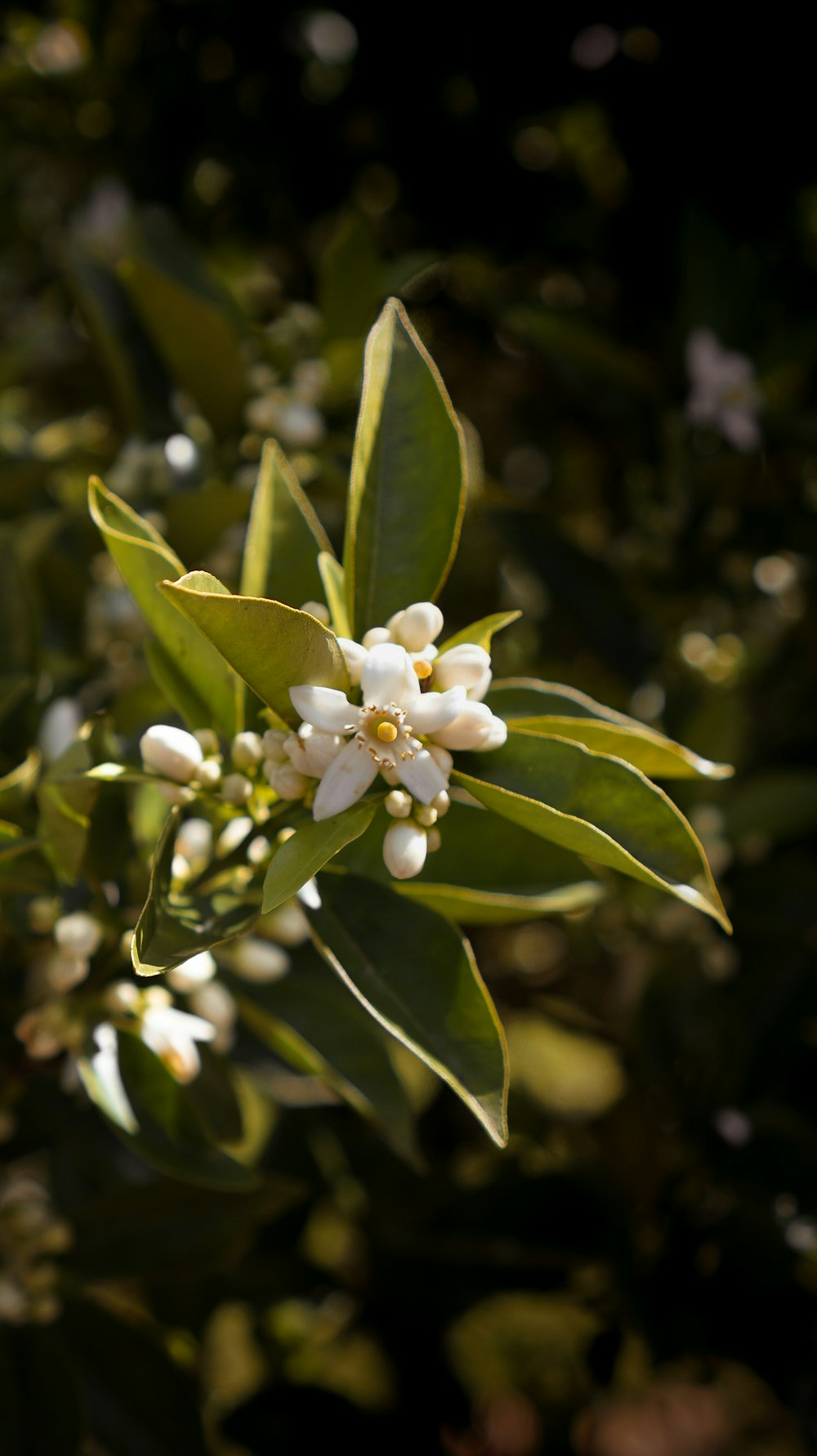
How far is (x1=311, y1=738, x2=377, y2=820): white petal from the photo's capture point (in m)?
0.85

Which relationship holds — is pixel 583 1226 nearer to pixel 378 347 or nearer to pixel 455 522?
pixel 455 522

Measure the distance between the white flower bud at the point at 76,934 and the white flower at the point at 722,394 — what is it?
1412 millimetres

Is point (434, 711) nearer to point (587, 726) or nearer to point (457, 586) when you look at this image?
point (587, 726)

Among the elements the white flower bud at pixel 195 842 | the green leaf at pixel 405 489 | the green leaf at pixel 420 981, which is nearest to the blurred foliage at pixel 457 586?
the white flower bud at pixel 195 842

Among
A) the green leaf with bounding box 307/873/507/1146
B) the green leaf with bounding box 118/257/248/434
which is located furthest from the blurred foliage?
the green leaf with bounding box 307/873/507/1146

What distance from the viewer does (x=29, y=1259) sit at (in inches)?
64.9

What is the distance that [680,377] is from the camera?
2082 millimetres

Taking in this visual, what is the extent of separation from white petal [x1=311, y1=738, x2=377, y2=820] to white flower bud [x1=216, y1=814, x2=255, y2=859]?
8.1 inches

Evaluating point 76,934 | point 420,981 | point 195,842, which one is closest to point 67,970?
point 76,934

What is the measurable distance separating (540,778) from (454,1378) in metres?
1.65

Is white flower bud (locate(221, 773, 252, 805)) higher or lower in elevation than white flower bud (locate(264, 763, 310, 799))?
lower

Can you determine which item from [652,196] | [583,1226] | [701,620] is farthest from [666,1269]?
[652,196]

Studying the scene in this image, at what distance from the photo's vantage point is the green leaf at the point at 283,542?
1019 millimetres

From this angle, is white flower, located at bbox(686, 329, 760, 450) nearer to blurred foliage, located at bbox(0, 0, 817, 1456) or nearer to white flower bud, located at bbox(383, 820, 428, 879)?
blurred foliage, located at bbox(0, 0, 817, 1456)
